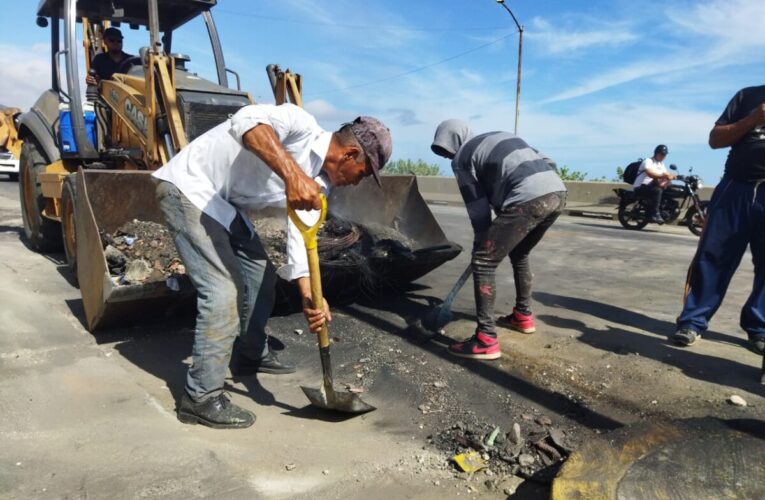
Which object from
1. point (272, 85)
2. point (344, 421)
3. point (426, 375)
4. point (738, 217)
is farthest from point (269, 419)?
point (272, 85)

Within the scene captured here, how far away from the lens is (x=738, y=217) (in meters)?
3.58

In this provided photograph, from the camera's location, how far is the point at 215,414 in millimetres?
2742

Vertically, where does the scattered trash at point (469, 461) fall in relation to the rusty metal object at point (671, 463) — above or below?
below

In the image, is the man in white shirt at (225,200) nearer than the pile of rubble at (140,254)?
Yes

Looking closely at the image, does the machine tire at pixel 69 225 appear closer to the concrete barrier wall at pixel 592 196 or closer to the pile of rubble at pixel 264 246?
the pile of rubble at pixel 264 246

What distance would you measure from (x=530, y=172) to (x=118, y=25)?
5.01m

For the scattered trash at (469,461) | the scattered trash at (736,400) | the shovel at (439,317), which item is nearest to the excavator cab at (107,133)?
the shovel at (439,317)

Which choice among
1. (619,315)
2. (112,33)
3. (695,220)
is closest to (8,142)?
(112,33)

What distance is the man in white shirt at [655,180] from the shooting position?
35.6 feet

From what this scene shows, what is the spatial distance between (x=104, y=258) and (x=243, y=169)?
1384mm

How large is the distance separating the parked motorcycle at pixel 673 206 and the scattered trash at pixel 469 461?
9.36 metres

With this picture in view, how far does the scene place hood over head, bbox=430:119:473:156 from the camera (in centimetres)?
371

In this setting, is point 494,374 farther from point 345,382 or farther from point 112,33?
point 112,33

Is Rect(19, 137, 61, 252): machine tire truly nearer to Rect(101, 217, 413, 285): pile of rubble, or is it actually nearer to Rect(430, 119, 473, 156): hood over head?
Rect(101, 217, 413, 285): pile of rubble
